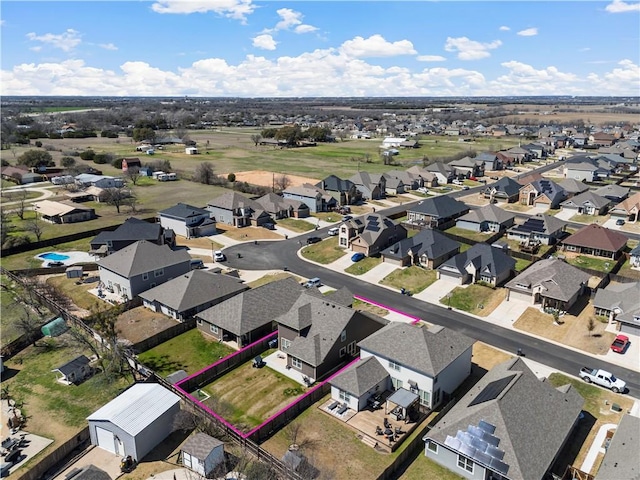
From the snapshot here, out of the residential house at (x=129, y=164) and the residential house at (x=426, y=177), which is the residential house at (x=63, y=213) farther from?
the residential house at (x=426, y=177)

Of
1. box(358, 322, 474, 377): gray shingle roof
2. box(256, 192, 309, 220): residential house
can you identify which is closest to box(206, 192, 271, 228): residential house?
box(256, 192, 309, 220): residential house

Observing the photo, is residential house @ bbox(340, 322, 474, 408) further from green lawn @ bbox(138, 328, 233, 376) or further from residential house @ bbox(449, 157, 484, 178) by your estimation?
residential house @ bbox(449, 157, 484, 178)

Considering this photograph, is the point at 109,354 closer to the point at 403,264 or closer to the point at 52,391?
the point at 52,391

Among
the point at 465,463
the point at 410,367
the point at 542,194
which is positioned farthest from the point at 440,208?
the point at 465,463

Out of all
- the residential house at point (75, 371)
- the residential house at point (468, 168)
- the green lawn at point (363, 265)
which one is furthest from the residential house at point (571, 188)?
the residential house at point (75, 371)

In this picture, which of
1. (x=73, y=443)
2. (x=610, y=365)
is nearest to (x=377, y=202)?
(x=610, y=365)

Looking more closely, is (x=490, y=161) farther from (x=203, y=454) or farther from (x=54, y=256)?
(x=203, y=454)
